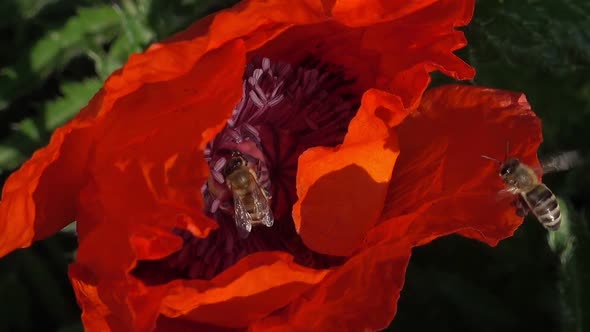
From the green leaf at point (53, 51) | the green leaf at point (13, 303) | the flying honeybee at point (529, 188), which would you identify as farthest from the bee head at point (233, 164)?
the green leaf at point (13, 303)

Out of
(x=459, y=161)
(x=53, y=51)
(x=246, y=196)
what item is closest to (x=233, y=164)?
(x=246, y=196)

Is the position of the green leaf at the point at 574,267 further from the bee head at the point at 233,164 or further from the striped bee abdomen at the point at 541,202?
the bee head at the point at 233,164

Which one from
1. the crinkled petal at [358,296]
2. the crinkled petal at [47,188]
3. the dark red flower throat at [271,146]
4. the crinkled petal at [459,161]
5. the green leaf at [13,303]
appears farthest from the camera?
the green leaf at [13,303]

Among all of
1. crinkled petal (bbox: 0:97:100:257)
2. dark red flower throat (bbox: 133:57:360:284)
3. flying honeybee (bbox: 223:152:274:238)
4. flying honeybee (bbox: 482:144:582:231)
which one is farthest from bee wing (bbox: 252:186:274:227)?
flying honeybee (bbox: 482:144:582:231)

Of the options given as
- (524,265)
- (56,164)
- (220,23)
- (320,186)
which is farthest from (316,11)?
(524,265)

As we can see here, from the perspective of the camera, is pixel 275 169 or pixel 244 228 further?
pixel 275 169

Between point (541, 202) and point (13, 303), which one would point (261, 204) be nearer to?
point (541, 202)

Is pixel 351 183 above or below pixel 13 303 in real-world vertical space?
above
